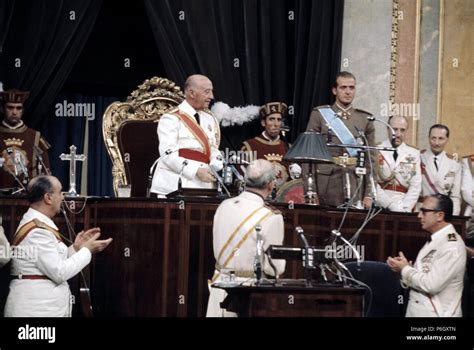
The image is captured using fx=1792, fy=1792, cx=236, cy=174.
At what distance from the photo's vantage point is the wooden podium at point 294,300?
12367 millimetres

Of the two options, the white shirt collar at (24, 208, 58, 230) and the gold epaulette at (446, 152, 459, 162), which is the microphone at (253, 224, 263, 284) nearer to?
the white shirt collar at (24, 208, 58, 230)

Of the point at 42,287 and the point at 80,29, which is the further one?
→ the point at 80,29

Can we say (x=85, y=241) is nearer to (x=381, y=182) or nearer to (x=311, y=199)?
(x=311, y=199)

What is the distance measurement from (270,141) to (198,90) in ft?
6.38

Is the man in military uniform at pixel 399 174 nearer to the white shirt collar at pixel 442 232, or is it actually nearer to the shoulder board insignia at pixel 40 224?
the white shirt collar at pixel 442 232

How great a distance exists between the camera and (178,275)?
1420 cm

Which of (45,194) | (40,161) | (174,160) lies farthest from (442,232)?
(40,161)

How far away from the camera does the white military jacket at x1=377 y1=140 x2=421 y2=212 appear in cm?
1627

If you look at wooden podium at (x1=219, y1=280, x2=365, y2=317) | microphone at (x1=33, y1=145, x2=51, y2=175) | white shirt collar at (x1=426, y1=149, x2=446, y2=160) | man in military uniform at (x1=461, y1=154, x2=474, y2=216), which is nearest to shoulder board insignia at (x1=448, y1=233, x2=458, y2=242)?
wooden podium at (x1=219, y1=280, x2=365, y2=317)

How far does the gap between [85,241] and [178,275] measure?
1364mm

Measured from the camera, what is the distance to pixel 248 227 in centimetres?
1267

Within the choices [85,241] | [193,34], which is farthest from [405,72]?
[85,241]

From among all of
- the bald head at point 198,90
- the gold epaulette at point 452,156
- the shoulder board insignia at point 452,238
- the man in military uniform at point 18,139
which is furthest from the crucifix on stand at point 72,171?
the gold epaulette at point 452,156

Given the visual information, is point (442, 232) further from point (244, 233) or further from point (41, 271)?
point (41, 271)
